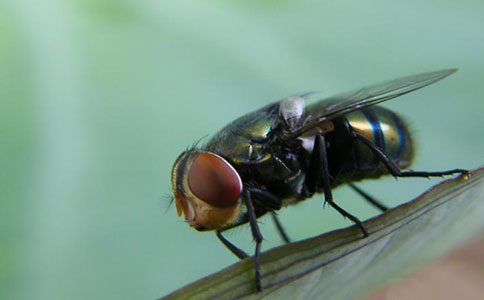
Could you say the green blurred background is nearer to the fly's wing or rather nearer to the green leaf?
the fly's wing

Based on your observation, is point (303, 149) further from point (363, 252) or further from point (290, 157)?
point (363, 252)

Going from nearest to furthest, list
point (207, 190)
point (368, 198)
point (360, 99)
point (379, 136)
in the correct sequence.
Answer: point (207, 190) < point (360, 99) < point (379, 136) < point (368, 198)

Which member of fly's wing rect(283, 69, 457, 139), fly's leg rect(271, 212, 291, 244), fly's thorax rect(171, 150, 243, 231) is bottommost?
fly's leg rect(271, 212, 291, 244)

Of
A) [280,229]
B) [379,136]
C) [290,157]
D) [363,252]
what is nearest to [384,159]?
[379,136]


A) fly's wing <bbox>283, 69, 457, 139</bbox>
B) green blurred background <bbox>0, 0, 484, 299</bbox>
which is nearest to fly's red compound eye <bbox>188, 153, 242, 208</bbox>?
fly's wing <bbox>283, 69, 457, 139</bbox>

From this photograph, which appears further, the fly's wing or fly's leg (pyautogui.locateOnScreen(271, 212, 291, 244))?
fly's leg (pyautogui.locateOnScreen(271, 212, 291, 244))

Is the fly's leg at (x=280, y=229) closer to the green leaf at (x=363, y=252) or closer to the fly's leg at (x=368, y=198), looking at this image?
the fly's leg at (x=368, y=198)

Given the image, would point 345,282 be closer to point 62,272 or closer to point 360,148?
point 360,148
